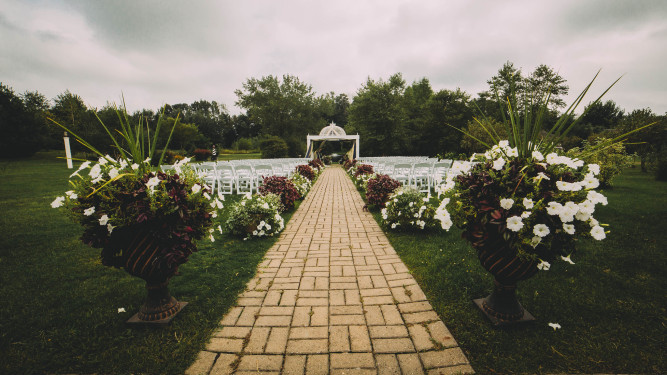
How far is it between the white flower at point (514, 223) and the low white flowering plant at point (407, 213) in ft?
8.59

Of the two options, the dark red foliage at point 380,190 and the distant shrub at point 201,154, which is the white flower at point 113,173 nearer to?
the dark red foliage at point 380,190

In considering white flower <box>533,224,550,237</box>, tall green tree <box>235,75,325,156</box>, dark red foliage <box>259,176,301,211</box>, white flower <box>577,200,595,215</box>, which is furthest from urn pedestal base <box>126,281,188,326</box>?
tall green tree <box>235,75,325,156</box>

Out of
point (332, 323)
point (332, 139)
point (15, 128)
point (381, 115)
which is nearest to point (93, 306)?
point (332, 323)

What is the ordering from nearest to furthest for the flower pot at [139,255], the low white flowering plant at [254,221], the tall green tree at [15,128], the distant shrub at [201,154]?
the flower pot at [139,255]
the low white flowering plant at [254,221]
the tall green tree at [15,128]
the distant shrub at [201,154]

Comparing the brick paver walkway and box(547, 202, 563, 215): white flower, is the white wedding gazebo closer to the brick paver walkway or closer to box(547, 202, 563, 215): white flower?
the brick paver walkway

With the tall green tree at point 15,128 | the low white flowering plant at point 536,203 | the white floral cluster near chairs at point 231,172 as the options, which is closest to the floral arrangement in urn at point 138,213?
the low white flowering plant at point 536,203

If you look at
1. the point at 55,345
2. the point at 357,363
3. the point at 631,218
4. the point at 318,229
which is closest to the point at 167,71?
the point at 318,229

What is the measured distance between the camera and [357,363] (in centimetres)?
168

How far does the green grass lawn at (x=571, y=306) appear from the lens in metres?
1.67

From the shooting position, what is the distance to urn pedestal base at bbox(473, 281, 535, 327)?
2.00 meters

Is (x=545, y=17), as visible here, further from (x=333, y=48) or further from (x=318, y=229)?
(x=333, y=48)

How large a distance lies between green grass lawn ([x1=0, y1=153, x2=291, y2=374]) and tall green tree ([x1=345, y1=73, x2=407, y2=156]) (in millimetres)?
26311

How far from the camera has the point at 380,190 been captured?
599 cm

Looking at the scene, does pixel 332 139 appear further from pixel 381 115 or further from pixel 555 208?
pixel 555 208
